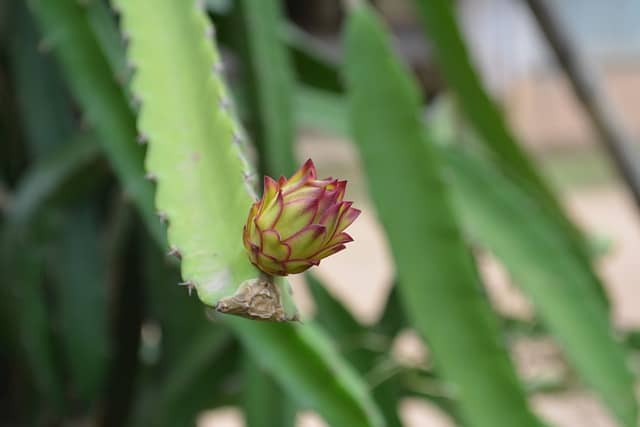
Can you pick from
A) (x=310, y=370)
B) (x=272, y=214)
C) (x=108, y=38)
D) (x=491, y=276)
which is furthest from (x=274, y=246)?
(x=491, y=276)

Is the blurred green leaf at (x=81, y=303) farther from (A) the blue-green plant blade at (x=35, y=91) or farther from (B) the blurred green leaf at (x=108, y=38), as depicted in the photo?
(B) the blurred green leaf at (x=108, y=38)

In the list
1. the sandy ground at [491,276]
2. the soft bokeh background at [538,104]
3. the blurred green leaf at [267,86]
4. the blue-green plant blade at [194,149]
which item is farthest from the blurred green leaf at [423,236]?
the soft bokeh background at [538,104]

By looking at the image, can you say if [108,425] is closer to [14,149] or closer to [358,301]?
[14,149]

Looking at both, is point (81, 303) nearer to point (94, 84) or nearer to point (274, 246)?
point (94, 84)

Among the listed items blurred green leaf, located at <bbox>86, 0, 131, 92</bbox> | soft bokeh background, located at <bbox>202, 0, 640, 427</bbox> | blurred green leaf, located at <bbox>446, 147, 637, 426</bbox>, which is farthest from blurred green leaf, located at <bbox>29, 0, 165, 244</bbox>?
soft bokeh background, located at <bbox>202, 0, 640, 427</bbox>

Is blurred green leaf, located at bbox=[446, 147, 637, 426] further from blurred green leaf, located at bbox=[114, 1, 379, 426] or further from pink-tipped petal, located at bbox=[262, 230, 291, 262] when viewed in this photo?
pink-tipped petal, located at bbox=[262, 230, 291, 262]
